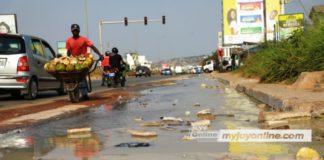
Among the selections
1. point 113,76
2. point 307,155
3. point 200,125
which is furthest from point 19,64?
point 307,155

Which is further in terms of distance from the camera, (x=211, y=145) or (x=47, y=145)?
(x=47, y=145)

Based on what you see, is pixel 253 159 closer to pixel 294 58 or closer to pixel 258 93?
pixel 258 93

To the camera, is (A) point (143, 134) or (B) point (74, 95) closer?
(A) point (143, 134)

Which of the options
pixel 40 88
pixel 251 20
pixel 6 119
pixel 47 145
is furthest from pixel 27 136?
pixel 251 20

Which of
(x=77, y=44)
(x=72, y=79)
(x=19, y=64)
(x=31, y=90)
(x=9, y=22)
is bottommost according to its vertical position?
(x=31, y=90)

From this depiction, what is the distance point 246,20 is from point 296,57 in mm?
35598

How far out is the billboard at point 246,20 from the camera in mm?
48781

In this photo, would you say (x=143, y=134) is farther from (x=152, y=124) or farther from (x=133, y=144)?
(x=152, y=124)

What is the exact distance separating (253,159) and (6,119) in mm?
5370

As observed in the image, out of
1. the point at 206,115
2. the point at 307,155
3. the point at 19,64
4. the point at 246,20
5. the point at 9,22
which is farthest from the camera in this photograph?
the point at 246,20

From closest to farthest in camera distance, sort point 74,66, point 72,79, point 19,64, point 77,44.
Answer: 1. point 74,66
2. point 72,79
3. point 77,44
4. point 19,64

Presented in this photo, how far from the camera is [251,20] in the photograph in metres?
48.7

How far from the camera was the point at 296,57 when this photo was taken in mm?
14055

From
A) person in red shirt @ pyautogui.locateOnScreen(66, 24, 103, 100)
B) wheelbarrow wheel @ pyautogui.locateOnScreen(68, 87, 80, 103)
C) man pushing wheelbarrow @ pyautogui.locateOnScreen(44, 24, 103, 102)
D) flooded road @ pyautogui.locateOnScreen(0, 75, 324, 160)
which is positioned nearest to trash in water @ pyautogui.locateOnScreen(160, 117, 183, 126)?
flooded road @ pyautogui.locateOnScreen(0, 75, 324, 160)
